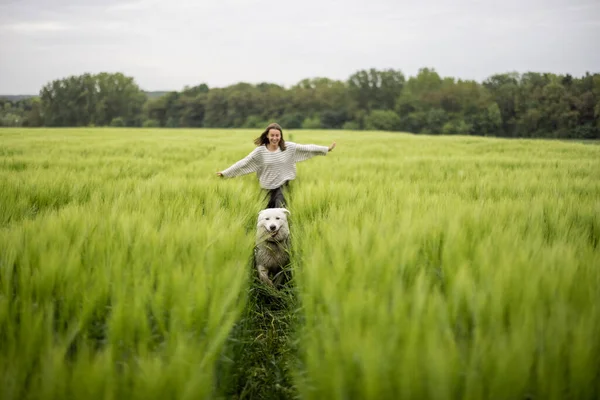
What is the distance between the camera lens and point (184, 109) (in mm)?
74562

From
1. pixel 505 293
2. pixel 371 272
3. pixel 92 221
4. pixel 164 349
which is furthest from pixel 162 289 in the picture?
pixel 505 293

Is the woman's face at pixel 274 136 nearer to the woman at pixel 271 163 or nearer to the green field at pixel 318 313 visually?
the woman at pixel 271 163

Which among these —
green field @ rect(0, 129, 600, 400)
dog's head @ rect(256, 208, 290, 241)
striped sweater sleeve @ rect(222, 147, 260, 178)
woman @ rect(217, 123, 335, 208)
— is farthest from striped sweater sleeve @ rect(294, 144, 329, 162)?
green field @ rect(0, 129, 600, 400)

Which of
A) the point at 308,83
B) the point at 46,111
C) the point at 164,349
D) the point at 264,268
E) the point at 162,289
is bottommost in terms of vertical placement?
the point at 264,268

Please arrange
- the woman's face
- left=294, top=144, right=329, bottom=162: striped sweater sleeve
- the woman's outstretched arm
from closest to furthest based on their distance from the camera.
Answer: the woman's outstretched arm
the woman's face
left=294, top=144, right=329, bottom=162: striped sweater sleeve

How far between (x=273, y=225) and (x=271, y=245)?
0.73 ft

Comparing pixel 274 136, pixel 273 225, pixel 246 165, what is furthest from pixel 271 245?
pixel 274 136

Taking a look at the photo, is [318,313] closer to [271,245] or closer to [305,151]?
[271,245]

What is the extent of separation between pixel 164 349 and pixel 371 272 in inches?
32.0

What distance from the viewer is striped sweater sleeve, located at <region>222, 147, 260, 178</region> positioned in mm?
4481

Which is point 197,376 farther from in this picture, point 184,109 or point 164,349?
point 184,109

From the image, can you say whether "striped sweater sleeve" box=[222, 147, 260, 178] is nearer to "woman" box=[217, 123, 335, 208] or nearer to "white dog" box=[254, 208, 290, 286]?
"woman" box=[217, 123, 335, 208]

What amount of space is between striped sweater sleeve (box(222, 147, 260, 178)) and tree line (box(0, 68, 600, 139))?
56.3m

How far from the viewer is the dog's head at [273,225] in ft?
8.44
